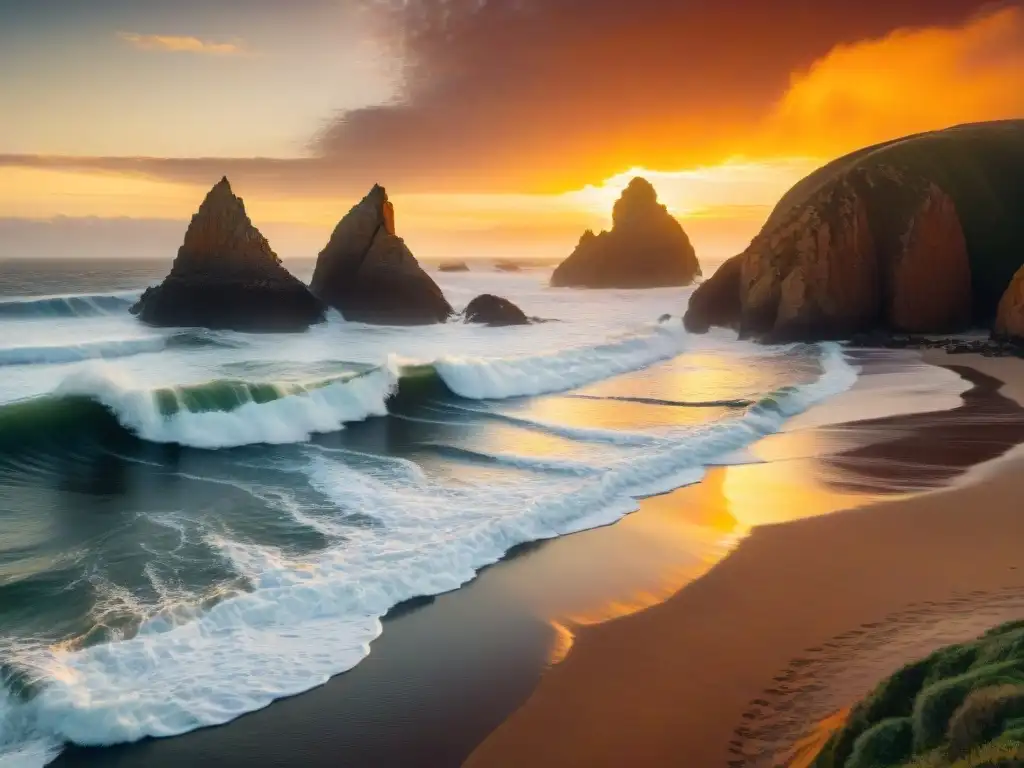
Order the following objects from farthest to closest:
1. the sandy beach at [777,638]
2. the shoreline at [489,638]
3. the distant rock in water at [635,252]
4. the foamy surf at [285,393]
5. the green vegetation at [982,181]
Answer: the distant rock in water at [635,252], the green vegetation at [982,181], the foamy surf at [285,393], the shoreline at [489,638], the sandy beach at [777,638]

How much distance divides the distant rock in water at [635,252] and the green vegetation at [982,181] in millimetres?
30717

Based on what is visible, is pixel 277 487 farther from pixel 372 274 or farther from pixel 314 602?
pixel 372 274

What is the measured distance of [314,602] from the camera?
20.7 ft

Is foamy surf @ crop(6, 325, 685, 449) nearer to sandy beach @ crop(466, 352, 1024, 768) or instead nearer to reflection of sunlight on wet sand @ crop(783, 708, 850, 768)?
sandy beach @ crop(466, 352, 1024, 768)

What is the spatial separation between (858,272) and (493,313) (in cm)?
1264

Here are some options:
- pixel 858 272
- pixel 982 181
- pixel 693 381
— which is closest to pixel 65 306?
pixel 693 381

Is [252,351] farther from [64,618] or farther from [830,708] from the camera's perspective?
[830,708]

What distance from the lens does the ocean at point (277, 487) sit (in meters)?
5.29

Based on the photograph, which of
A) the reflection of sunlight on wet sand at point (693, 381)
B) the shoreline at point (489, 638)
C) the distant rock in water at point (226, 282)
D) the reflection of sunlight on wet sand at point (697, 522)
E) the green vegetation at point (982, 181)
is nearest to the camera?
the shoreline at point (489, 638)

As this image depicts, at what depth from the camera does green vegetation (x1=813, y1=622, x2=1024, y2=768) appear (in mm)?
2506

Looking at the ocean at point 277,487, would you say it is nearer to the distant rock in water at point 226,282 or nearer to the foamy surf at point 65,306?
the distant rock in water at point 226,282

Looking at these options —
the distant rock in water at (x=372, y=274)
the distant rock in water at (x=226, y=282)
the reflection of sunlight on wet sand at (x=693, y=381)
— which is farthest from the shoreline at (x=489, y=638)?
the distant rock in water at (x=372, y=274)

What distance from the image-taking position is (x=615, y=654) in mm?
5438

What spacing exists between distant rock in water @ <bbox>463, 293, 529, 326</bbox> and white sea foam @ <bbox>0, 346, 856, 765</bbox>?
67.6ft
